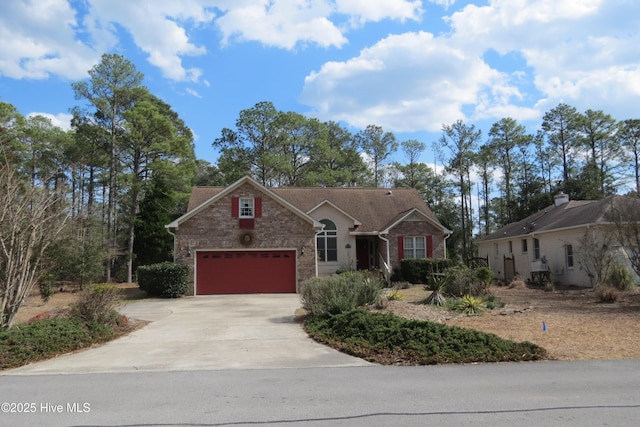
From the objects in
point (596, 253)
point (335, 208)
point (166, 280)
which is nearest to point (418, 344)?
point (596, 253)

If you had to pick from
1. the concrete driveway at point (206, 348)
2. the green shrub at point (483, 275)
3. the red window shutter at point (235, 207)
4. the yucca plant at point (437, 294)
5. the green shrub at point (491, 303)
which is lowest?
the concrete driveway at point (206, 348)

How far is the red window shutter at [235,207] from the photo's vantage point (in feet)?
75.3

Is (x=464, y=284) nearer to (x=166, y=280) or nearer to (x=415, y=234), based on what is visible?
(x=415, y=234)

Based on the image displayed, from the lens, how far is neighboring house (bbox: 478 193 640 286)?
20.8m

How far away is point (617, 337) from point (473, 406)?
620 cm

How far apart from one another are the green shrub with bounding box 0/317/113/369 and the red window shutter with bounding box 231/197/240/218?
1229 cm

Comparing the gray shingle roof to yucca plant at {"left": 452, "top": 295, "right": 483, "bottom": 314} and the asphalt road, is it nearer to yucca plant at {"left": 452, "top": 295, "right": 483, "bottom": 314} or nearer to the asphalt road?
yucca plant at {"left": 452, "top": 295, "right": 483, "bottom": 314}

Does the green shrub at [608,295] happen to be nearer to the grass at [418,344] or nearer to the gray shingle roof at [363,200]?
the grass at [418,344]

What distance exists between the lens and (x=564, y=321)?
11.7 meters

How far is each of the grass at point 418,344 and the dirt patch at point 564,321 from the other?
35.6 inches

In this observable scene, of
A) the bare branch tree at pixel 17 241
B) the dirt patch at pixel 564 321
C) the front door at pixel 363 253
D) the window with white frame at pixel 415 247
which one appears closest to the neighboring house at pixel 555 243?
the dirt patch at pixel 564 321

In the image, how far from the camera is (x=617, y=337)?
32.1 ft

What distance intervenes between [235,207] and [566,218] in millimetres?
16720

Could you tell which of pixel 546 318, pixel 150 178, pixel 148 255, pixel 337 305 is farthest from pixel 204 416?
pixel 150 178
